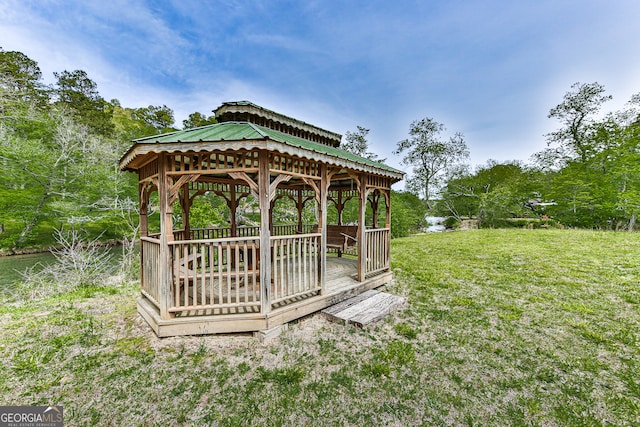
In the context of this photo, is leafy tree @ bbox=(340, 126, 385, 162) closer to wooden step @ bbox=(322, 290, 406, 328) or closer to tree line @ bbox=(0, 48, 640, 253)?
tree line @ bbox=(0, 48, 640, 253)

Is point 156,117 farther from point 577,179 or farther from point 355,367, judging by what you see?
point 577,179

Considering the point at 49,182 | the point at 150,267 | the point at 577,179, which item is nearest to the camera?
the point at 150,267

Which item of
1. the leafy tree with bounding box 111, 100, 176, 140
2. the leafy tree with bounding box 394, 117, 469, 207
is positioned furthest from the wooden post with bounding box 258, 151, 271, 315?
the leafy tree with bounding box 111, 100, 176, 140

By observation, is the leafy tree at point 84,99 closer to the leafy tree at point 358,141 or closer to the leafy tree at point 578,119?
the leafy tree at point 358,141

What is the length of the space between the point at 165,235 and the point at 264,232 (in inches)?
56.0

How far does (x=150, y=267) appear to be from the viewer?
4.04 m

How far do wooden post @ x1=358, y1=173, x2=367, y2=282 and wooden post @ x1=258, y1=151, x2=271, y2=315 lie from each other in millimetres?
2396

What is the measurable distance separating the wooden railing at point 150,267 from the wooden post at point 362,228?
378cm

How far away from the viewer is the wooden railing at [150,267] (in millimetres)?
3741

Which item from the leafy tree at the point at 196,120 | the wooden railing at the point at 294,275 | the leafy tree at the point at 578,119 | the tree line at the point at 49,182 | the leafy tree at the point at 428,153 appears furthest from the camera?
the leafy tree at the point at 196,120

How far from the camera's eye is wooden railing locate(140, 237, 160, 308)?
12.3ft

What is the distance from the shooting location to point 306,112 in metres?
19.7

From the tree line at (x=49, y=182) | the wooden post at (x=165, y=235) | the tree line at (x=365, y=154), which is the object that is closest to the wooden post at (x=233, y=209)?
the wooden post at (x=165, y=235)

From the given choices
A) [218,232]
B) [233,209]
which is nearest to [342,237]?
[233,209]
